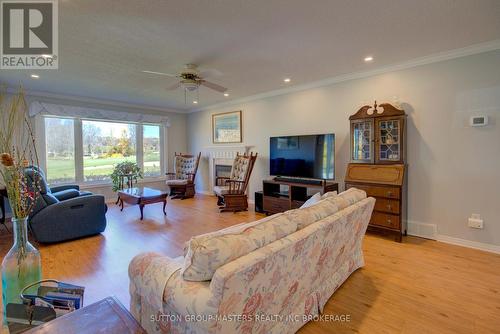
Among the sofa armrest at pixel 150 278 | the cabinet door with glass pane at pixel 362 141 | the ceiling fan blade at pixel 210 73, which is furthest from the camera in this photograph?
the ceiling fan blade at pixel 210 73

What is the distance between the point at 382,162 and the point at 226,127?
383cm

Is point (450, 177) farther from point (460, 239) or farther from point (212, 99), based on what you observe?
point (212, 99)

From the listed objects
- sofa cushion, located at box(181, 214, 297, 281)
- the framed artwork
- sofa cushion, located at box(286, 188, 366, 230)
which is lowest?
sofa cushion, located at box(181, 214, 297, 281)

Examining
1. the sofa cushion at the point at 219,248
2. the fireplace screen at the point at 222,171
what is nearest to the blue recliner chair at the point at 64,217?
the sofa cushion at the point at 219,248

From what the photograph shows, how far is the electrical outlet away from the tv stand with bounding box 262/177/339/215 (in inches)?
67.5

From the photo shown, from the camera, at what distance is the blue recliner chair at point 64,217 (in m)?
3.19

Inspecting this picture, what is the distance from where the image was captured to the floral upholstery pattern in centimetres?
527

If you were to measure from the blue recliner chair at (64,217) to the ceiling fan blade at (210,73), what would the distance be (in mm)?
2450

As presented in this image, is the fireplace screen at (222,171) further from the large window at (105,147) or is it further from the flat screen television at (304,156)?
the large window at (105,147)

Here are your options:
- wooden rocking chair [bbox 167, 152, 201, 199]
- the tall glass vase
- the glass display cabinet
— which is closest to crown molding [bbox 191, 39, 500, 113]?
the glass display cabinet

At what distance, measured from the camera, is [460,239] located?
3229 mm

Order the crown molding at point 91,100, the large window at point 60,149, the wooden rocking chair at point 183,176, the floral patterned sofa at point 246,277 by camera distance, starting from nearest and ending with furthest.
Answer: the floral patterned sofa at point 246,277
the crown molding at point 91,100
the large window at point 60,149
the wooden rocking chair at point 183,176

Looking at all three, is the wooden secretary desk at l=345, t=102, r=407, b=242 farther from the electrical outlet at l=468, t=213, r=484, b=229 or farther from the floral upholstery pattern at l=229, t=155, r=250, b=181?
the floral upholstery pattern at l=229, t=155, r=250, b=181

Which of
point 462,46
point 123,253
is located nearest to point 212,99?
point 123,253
